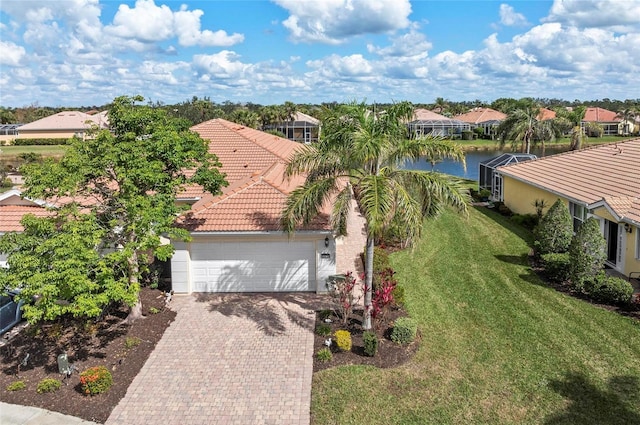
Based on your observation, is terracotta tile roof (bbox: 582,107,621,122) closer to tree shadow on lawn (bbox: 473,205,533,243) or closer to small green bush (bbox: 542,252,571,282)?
tree shadow on lawn (bbox: 473,205,533,243)

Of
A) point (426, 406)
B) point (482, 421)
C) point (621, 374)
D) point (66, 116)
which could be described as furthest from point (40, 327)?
point (66, 116)

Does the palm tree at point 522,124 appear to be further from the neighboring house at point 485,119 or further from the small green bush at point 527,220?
the neighboring house at point 485,119

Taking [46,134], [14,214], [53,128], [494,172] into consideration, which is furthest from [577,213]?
[46,134]

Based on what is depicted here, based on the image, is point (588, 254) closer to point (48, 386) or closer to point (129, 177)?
point (129, 177)

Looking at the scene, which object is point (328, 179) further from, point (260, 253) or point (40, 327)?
point (40, 327)

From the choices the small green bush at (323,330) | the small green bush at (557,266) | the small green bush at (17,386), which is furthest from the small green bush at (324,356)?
the small green bush at (557,266)
